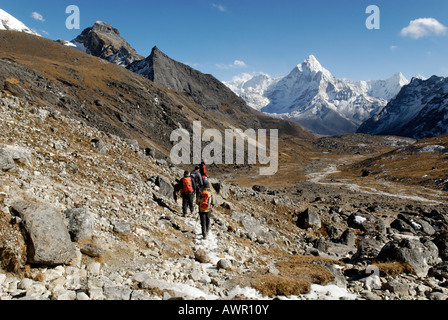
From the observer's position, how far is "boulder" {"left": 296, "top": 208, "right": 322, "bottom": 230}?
24.8 meters

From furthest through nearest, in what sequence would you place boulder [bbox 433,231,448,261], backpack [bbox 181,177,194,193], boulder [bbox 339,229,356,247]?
boulder [bbox 339,229,356,247] < boulder [bbox 433,231,448,261] < backpack [bbox 181,177,194,193]

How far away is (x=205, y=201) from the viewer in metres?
14.0

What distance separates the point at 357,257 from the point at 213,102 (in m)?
187

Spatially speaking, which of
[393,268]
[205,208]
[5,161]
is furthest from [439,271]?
[5,161]

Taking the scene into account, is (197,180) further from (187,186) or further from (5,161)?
(5,161)

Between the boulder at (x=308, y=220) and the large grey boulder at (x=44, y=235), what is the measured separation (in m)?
20.1

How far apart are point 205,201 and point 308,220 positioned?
14.1 m

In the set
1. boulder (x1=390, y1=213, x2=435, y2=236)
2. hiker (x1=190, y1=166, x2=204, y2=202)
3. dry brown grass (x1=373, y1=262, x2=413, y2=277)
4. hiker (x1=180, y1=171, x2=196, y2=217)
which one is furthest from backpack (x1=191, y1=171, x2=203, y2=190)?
boulder (x1=390, y1=213, x2=435, y2=236)

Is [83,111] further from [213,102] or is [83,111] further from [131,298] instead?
[213,102]

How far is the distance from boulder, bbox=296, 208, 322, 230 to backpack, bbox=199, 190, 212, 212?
543 inches

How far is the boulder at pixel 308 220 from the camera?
81.3ft

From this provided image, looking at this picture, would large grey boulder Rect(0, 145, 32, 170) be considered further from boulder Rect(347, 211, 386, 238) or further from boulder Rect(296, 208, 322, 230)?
boulder Rect(347, 211, 386, 238)

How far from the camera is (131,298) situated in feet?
26.1
